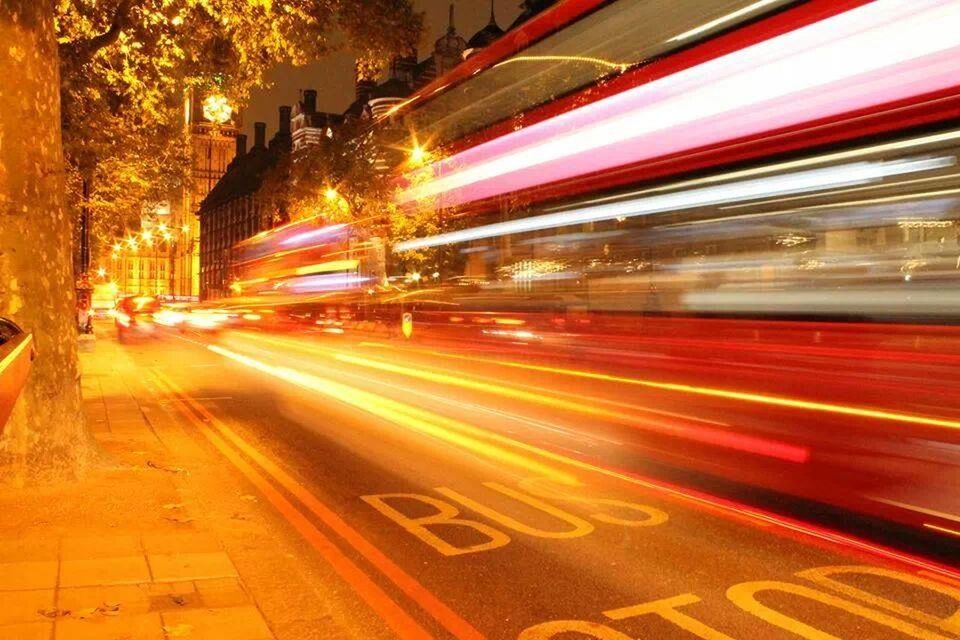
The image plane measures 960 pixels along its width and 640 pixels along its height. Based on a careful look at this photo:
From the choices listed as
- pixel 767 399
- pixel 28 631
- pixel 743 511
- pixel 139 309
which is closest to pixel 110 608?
pixel 28 631

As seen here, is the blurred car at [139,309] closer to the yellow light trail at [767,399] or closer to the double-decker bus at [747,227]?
the double-decker bus at [747,227]

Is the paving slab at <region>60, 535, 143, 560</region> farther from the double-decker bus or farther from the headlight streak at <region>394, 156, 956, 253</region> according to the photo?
the headlight streak at <region>394, 156, 956, 253</region>

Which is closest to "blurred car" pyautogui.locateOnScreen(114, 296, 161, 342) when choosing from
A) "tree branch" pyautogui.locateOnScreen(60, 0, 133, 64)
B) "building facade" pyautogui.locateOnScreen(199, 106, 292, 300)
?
"building facade" pyautogui.locateOnScreen(199, 106, 292, 300)

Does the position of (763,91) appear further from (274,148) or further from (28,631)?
(274,148)

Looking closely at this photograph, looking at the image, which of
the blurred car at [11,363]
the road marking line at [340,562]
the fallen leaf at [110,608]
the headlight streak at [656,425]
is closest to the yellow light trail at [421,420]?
the headlight streak at [656,425]

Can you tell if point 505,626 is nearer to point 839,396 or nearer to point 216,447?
point 839,396

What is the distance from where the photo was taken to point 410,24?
10227mm

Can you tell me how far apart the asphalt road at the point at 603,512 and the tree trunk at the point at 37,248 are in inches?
80.9

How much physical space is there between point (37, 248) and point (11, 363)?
12.2 ft

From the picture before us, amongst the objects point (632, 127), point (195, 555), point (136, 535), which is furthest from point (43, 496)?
point (632, 127)

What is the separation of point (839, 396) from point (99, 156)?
1370cm

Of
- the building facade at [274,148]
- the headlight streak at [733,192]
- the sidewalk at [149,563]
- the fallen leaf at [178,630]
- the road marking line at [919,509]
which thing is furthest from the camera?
the building facade at [274,148]

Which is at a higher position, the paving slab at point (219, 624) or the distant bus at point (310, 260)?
the distant bus at point (310, 260)

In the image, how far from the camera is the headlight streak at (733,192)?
5.85 m
